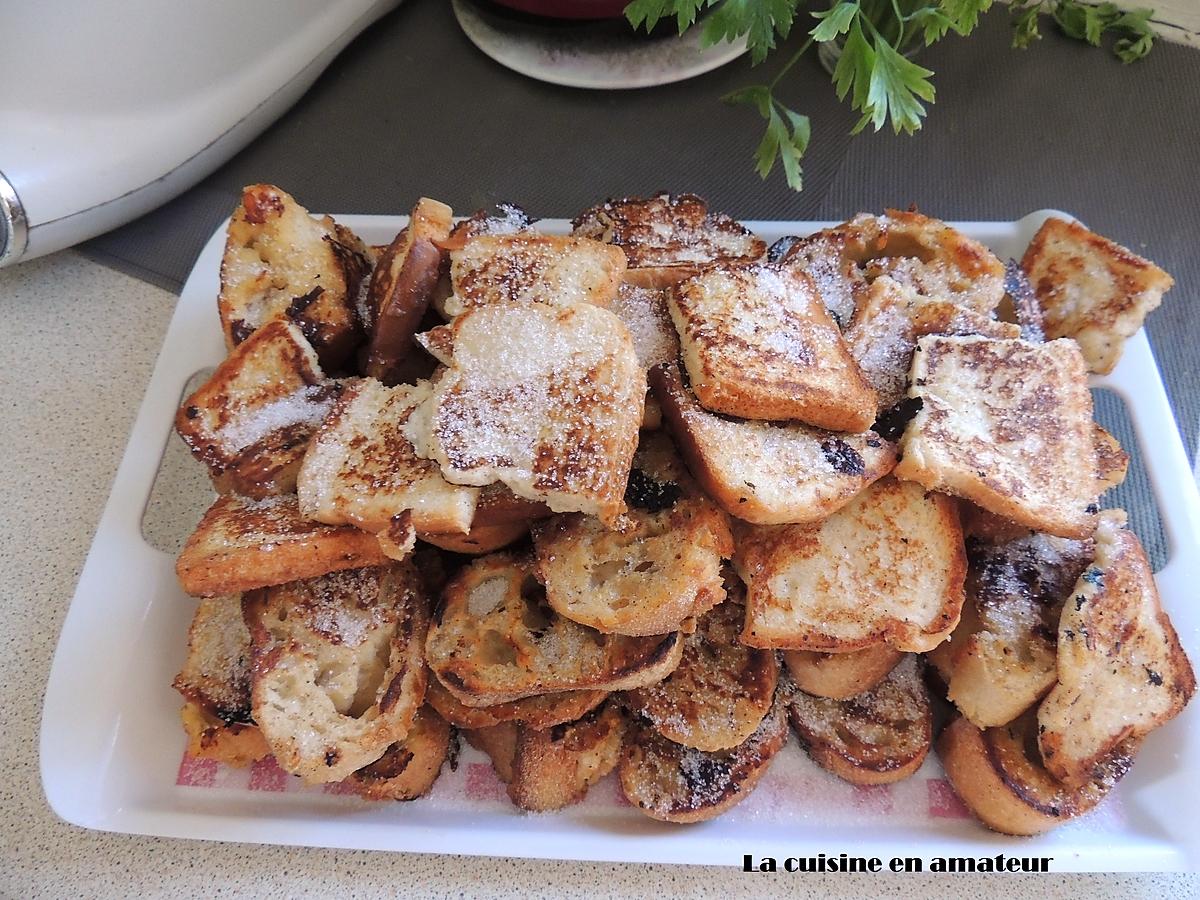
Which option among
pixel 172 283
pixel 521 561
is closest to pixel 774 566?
pixel 521 561

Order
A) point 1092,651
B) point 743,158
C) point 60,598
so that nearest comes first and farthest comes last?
point 1092,651 → point 60,598 → point 743,158

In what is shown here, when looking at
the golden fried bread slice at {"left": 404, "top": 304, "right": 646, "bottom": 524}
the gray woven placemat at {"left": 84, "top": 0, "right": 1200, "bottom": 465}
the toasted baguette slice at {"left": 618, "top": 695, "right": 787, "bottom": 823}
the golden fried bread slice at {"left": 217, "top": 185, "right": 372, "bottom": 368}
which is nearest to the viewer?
the golden fried bread slice at {"left": 404, "top": 304, "right": 646, "bottom": 524}

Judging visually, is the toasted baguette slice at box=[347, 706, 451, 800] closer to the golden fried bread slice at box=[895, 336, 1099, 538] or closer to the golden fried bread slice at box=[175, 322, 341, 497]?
the golden fried bread slice at box=[175, 322, 341, 497]

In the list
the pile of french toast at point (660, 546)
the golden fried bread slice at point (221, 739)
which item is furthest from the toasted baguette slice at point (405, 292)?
the golden fried bread slice at point (221, 739)

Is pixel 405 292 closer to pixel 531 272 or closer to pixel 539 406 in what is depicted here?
pixel 531 272

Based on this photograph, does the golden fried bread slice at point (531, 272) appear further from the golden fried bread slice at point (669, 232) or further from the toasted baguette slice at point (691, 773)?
the toasted baguette slice at point (691, 773)

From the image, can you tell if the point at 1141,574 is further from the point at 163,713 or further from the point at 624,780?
the point at 163,713

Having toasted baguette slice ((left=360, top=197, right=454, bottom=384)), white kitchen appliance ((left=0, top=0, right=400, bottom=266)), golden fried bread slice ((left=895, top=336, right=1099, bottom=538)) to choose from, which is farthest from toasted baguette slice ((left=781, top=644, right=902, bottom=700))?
white kitchen appliance ((left=0, top=0, right=400, bottom=266))

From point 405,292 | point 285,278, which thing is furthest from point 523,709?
point 285,278
